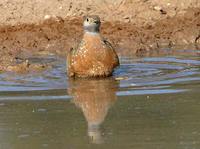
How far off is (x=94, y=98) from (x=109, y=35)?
428 centimetres

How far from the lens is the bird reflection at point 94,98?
272 inches

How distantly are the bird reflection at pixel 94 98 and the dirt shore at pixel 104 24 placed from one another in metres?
2.52

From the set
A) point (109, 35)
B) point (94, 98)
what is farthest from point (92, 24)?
point (109, 35)

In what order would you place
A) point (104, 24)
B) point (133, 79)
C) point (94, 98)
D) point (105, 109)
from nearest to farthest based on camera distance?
point (105, 109)
point (94, 98)
point (133, 79)
point (104, 24)

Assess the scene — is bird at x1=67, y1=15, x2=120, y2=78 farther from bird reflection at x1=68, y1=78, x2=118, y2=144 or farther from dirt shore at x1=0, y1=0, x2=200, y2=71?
dirt shore at x1=0, y1=0, x2=200, y2=71

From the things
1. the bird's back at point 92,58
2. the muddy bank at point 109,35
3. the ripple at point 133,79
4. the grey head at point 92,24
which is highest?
the grey head at point 92,24

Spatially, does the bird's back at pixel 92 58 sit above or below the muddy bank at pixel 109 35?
above

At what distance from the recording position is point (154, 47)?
1191cm

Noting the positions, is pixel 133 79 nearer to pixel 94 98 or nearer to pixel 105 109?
pixel 94 98

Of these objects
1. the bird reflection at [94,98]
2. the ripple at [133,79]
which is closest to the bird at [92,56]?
the bird reflection at [94,98]

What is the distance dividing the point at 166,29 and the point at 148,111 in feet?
17.5

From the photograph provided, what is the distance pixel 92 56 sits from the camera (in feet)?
30.4

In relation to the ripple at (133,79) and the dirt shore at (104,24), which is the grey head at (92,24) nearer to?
the ripple at (133,79)

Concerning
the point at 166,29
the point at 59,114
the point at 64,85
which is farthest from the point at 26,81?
the point at 166,29
